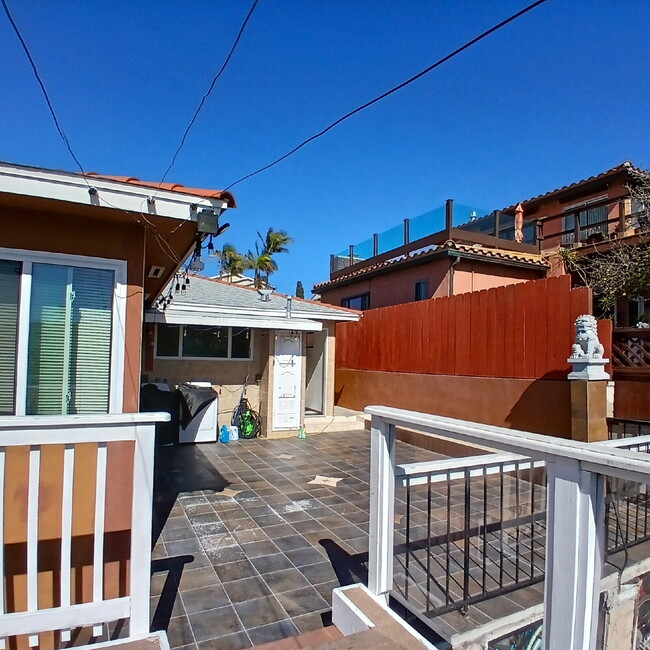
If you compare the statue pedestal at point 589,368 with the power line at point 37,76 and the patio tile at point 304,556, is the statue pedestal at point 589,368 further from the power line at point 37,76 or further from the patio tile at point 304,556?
the power line at point 37,76

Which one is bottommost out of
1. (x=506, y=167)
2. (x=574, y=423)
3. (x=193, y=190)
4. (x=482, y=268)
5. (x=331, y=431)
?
(x=331, y=431)

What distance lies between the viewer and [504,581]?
11.7 feet

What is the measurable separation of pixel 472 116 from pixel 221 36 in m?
4.43

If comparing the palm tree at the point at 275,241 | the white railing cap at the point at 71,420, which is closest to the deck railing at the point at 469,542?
the white railing cap at the point at 71,420

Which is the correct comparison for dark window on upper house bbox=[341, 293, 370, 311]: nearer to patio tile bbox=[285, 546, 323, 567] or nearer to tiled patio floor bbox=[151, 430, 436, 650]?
tiled patio floor bbox=[151, 430, 436, 650]

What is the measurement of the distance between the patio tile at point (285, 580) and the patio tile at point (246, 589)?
0.20 feet

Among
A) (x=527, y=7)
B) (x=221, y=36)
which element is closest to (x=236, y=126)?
(x=221, y=36)

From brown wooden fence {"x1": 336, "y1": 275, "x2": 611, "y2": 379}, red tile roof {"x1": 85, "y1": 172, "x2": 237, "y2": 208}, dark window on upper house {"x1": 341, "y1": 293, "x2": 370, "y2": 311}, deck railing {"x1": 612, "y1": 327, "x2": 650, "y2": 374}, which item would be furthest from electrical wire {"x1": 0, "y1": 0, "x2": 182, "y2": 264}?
dark window on upper house {"x1": 341, "y1": 293, "x2": 370, "y2": 311}

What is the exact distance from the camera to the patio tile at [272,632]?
2.90 m

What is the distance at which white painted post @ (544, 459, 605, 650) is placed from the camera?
5.35ft

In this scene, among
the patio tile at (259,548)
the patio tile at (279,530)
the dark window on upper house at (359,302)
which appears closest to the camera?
the patio tile at (259,548)

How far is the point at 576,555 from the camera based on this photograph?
1644 millimetres

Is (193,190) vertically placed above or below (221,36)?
below

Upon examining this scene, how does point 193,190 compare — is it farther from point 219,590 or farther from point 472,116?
point 472,116
